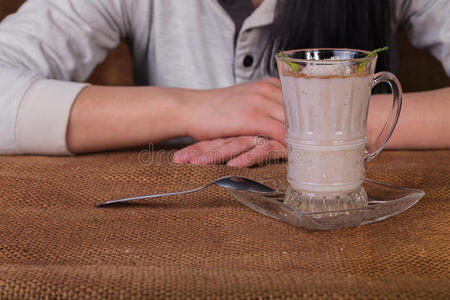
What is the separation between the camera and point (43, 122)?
2.98 ft

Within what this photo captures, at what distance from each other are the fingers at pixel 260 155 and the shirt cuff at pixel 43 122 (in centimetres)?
30

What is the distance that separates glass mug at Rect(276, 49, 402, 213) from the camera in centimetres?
59

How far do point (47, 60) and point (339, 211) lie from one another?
0.78 meters

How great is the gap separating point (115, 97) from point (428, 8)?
28.6 inches

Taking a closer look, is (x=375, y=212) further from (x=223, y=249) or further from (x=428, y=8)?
(x=428, y=8)

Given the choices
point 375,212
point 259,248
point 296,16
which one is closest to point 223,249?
point 259,248

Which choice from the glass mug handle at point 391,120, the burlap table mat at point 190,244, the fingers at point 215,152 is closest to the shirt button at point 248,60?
the fingers at point 215,152

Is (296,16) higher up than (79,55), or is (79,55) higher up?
(296,16)

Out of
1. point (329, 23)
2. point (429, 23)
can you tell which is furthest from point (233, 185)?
point (429, 23)

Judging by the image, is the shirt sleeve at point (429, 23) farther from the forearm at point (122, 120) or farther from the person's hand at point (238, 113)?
the forearm at point (122, 120)

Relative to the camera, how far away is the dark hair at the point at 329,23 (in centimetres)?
107

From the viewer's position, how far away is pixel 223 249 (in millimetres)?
533

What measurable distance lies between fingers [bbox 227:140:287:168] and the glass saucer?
0.13m

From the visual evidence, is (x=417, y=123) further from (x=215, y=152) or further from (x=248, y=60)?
(x=248, y=60)
